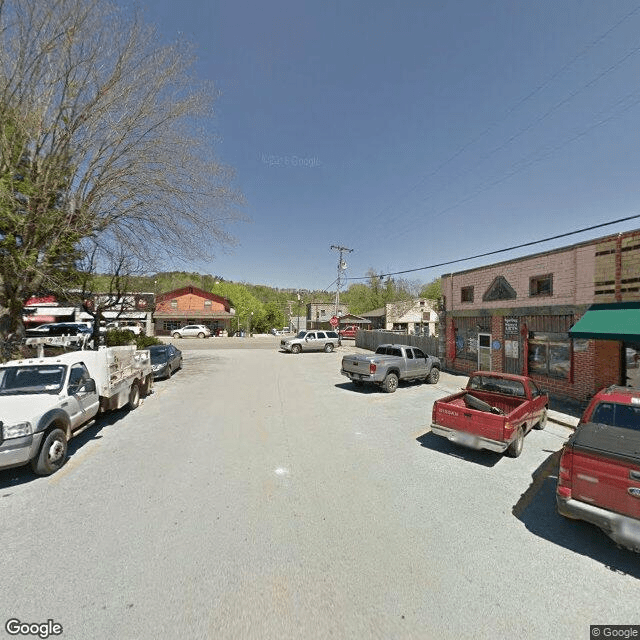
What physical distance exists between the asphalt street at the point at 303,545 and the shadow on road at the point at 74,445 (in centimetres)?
8

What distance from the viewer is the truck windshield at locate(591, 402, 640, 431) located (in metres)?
4.44

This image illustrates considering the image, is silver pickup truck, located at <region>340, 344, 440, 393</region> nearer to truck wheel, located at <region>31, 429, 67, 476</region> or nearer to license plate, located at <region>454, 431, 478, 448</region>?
license plate, located at <region>454, 431, 478, 448</region>

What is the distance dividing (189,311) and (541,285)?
46.0 metres

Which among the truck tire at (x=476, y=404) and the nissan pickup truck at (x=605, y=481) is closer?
the nissan pickup truck at (x=605, y=481)

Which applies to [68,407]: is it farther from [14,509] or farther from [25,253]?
[25,253]

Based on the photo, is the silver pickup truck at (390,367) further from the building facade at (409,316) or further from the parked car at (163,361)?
the building facade at (409,316)

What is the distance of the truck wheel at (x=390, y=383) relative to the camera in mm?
12008

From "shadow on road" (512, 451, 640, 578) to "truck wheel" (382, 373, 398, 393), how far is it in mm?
6748

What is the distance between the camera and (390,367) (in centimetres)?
1205

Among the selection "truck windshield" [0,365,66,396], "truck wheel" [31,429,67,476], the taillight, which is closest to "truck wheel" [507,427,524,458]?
the taillight

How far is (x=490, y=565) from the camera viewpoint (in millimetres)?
3449

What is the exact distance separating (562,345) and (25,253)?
62.3 ft

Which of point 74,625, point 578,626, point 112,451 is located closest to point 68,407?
point 112,451

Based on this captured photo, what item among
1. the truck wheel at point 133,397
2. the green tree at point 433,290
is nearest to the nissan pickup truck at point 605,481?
the truck wheel at point 133,397
